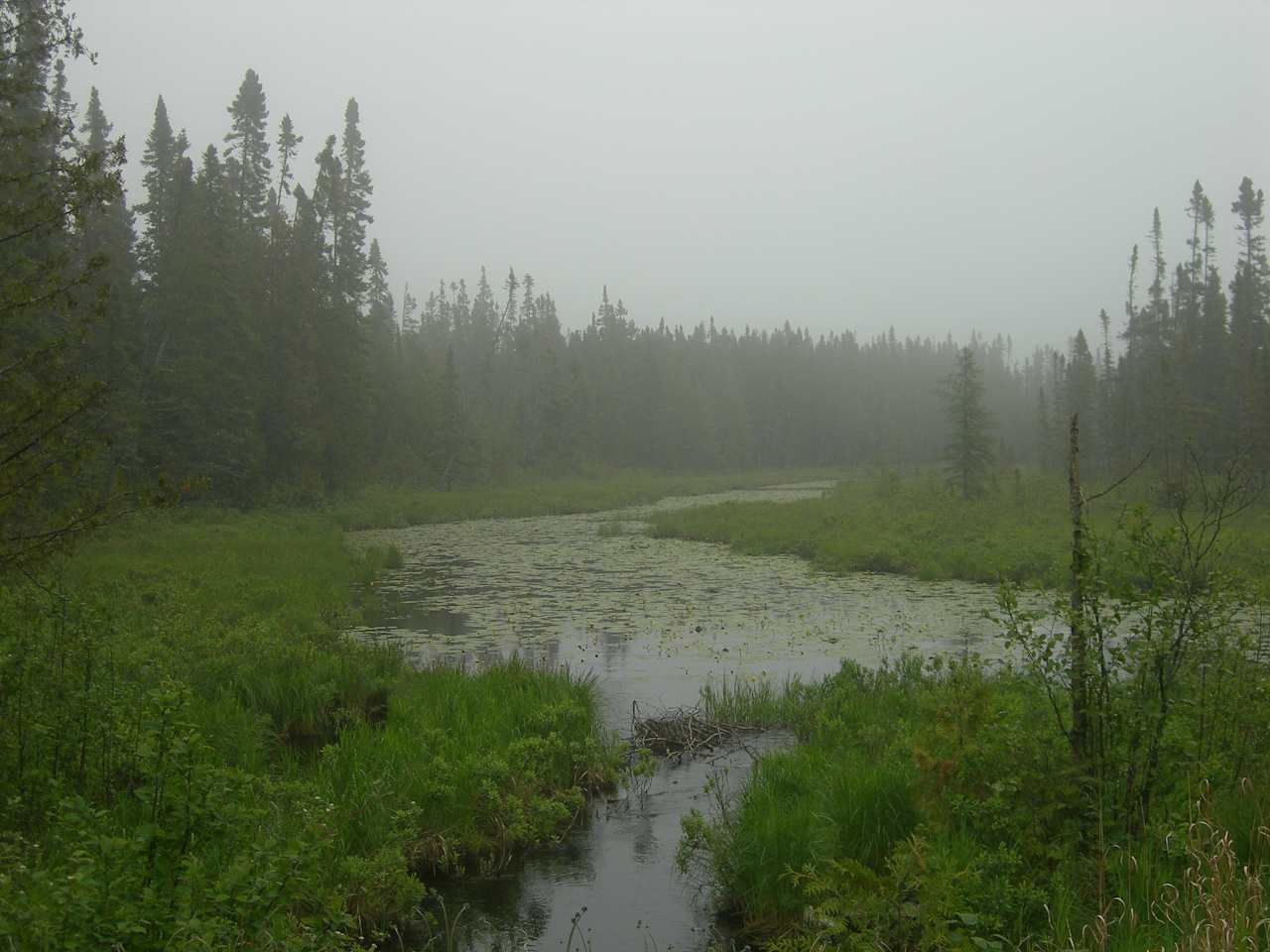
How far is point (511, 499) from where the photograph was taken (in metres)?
46.4

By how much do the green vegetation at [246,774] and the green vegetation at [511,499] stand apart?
920 inches

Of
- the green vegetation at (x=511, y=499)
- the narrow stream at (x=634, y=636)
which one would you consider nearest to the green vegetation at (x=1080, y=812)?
the narrow stream at (x=634, y=636)

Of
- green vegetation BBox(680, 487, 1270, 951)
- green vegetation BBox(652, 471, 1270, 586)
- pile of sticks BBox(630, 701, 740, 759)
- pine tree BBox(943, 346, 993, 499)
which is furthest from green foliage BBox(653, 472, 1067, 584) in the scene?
green vegetation BBox(680, 487, 1270, 951)

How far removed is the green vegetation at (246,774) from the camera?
381 cm

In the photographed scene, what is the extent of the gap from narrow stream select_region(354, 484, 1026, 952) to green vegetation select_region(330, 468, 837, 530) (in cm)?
750

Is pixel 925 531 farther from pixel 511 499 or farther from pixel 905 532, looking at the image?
pixel 511 499

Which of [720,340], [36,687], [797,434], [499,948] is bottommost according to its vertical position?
[499,948]

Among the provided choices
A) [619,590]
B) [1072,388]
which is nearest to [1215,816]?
[619,590]

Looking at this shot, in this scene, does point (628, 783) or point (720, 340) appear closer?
point (628, 783)

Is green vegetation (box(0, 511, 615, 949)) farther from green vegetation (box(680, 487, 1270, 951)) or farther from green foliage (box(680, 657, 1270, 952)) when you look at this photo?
green vegetation (box(680, 487, 1270, 951))

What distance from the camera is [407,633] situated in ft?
47.3

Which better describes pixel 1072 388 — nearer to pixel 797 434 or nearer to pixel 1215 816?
pixel 797 434

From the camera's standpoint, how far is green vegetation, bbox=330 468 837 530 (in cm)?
3678

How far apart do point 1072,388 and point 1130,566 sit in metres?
72.3
